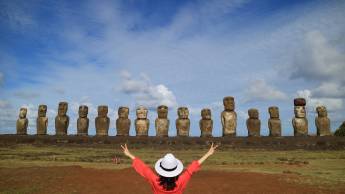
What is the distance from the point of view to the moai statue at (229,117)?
31.3 meters

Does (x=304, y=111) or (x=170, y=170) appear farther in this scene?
(x=304, y=111)

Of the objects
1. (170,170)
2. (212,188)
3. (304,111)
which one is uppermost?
(304,111)

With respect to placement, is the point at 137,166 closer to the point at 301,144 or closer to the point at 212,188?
the point at 212,188

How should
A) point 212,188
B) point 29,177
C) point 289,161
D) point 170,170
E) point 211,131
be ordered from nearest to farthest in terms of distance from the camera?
point 170,170
point 212,188
point 29,177
point 289,161
point 211,131

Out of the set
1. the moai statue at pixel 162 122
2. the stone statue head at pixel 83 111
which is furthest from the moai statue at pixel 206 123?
the stone statue head at pixel 83 111

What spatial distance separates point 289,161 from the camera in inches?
791

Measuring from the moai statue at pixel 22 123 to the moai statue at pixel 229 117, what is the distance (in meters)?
15.7

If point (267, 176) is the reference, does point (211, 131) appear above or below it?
above

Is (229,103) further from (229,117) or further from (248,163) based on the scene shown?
(248,163)

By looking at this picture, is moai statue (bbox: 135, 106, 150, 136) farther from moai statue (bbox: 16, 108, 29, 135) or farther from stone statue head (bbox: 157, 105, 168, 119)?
moai statue (bbox: 16, 108, 29, 135)

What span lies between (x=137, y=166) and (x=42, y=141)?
25743 mm

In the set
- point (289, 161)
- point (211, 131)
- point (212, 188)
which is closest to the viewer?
point (212, 188)

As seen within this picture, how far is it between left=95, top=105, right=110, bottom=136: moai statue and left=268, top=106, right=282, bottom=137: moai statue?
1267cm

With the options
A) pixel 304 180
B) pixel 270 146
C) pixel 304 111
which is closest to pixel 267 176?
pixel 304 180
